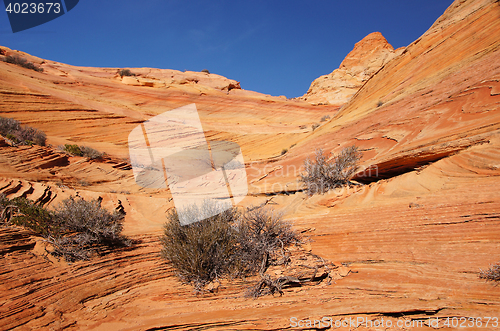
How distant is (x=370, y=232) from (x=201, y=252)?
2824 millimetres

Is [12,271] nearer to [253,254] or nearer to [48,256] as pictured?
[48,256]

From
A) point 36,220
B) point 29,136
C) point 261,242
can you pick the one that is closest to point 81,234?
point 36,220

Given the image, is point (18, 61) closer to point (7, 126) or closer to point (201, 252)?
point (7, 126)

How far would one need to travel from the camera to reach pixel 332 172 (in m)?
6.04

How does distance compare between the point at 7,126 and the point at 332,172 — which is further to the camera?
the point at 7,126

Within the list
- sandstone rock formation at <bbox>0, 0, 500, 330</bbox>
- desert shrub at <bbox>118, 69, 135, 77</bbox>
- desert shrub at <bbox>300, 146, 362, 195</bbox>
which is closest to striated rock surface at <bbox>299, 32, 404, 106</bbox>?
desert shrub at <bbox>118, 69, 135, 77</bbox>

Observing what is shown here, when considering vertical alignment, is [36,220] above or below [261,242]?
above

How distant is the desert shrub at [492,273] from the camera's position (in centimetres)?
253

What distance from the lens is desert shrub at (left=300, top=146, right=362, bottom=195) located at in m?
5.93

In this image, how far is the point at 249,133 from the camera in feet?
65.5

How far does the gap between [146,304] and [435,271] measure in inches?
151

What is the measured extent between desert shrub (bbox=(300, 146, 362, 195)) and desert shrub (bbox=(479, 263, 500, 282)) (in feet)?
10.9

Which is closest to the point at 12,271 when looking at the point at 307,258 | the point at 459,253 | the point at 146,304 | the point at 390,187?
the point at 146,304

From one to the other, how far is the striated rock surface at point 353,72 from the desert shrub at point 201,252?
29079 millimetres
